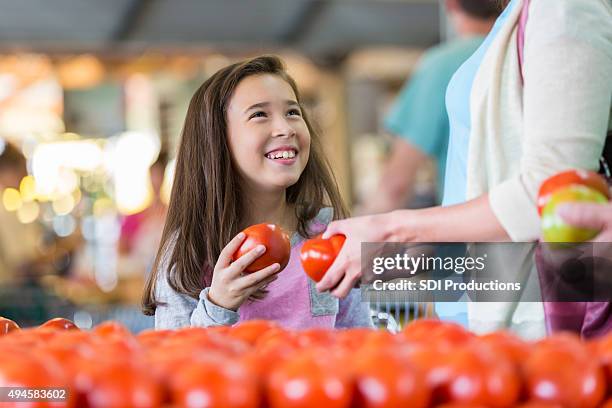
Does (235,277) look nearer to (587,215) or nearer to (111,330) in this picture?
(111,330)

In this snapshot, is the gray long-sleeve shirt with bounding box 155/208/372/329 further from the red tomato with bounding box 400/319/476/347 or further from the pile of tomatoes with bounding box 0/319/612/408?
the pile of tomatoes with bounding box 0/319/612/408

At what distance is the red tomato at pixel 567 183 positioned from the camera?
1117 mm

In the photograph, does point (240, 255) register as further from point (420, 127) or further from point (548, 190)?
point (420, 127)

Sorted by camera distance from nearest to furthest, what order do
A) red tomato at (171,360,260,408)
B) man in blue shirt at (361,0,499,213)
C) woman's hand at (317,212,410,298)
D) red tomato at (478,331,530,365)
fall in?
red tomato at (171,360,260,408) < red tomato at (478,331,530,365) < woman's hand at (317,212,410,298) < man in blue shirt at (361,0,499,213)

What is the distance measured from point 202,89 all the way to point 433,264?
683mm

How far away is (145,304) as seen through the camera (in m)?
1.69

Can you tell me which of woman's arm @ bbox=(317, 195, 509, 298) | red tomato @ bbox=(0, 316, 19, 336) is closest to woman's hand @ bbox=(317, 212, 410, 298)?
woman's arm @ bbox=(317, 195, 509, 298)

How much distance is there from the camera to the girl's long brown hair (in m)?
1.63

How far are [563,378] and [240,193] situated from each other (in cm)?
88

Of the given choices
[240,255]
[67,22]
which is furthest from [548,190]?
[67,22]

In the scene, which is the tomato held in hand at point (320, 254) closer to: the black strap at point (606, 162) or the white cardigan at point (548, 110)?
the white cardigan at point (548, 110)

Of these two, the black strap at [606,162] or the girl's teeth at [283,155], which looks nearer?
the black strap at [606,162]

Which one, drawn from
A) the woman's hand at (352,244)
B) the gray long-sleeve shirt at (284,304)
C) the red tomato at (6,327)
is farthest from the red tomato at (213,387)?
the gray long-sleeve shirt at (284,304)

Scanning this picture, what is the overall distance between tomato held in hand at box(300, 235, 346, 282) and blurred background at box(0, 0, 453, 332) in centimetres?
344
